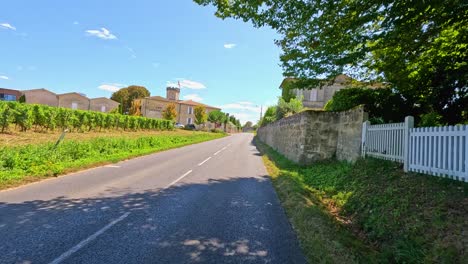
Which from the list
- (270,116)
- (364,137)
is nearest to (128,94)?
(270,116)

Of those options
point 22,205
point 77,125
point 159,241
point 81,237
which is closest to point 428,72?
point 159,241

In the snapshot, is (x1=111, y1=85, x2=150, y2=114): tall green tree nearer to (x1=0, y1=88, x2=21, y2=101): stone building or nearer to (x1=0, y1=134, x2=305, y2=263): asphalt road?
(x1=0, y1=88, x2=21, y2=101): stone building

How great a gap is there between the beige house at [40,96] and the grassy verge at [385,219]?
84.0 meters

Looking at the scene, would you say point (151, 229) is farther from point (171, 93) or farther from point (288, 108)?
point (171, 93)

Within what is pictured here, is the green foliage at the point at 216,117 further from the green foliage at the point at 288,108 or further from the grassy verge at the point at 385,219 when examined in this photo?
the grassy verge at the point at 385,219

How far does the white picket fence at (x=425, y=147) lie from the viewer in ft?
16.4

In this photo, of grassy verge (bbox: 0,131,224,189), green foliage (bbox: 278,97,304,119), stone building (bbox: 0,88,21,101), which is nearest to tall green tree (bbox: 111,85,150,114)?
stone building (bbox: 0,88,21,101)

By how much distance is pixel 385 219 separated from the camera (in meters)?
5.10

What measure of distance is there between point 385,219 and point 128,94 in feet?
314

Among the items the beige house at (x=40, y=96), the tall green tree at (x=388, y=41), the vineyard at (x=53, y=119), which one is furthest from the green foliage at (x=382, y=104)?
the beige house at (x=40, y=96)

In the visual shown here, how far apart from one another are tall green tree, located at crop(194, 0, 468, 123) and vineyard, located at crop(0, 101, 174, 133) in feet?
52.8

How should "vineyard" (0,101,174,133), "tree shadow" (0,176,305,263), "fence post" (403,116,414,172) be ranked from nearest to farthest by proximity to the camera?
"tree shadow" (0,176,305,263)
"fence post" (403,116,414,172)
"vineyard" (0,101,174,133)

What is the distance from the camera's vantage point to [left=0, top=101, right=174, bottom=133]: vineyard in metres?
17.7

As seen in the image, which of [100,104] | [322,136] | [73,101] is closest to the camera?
[322,136]
